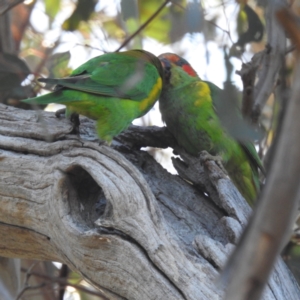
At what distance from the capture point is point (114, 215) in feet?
4.88

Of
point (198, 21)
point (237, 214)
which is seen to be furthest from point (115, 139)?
point (198, 21)

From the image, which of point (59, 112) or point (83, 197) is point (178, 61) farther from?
point (83, 197)

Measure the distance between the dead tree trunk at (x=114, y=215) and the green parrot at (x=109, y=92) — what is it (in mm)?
113

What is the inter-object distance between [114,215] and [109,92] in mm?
644

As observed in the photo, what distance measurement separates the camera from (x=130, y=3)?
1.25 m

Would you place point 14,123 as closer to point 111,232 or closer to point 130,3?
point 111,232

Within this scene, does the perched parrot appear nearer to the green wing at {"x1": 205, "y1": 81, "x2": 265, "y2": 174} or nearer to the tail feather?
the green wing at {"x1": 205, "y1": 81, "x2": 265, "y2": 174}

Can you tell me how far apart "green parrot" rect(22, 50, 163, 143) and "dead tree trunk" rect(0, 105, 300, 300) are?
113mm

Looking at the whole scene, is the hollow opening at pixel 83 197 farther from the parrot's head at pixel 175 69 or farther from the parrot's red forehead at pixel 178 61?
the parrot's red forehead at pixel 178 61

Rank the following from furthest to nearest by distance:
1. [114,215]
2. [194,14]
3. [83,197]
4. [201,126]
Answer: [201,126]
[83,197]
[114,215]
[194,14]

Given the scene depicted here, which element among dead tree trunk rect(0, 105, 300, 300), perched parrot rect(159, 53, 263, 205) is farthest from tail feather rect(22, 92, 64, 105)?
perched parrot rect(159, 53, 263, 205)

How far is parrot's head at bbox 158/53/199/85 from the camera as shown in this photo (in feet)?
7.97

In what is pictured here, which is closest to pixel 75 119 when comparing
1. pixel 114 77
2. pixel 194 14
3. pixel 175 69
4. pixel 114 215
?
pixel 114 77

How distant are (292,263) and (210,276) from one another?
0.81 metres
